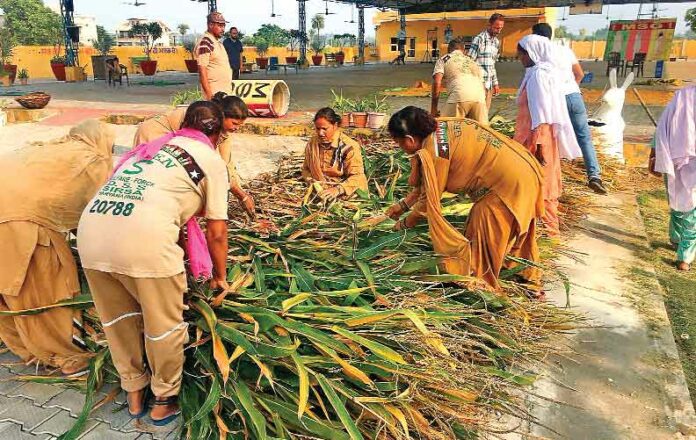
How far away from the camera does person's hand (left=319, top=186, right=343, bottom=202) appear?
3586 millimetres

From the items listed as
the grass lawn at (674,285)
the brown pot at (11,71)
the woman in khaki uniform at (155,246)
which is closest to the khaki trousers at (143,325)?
the woman in khaki uniform at (155,246)

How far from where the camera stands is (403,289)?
2521 mm

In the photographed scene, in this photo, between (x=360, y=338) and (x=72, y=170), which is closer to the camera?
→ (x=360, y=338)

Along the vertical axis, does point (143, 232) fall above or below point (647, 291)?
above

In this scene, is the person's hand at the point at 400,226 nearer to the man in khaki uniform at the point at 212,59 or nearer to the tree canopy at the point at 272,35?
the man in khaki uniform at the point at 212,59

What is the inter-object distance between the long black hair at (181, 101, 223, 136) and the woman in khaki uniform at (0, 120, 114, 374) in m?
0.56

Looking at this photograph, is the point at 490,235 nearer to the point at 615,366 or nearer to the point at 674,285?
the point at 615,366

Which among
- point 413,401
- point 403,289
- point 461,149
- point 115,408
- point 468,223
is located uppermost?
point 461,149

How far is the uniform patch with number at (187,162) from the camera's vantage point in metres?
1.95

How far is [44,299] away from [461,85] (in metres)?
4.08

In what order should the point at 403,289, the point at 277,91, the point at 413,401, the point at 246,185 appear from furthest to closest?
the point at 277,91 → the point at 246,185 → the point at 403,289 → the point at 413,401

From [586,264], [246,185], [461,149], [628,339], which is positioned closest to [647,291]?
[586,264]

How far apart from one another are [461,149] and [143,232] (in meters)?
1.51

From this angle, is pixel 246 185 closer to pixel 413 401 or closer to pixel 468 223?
pixel 468 223
